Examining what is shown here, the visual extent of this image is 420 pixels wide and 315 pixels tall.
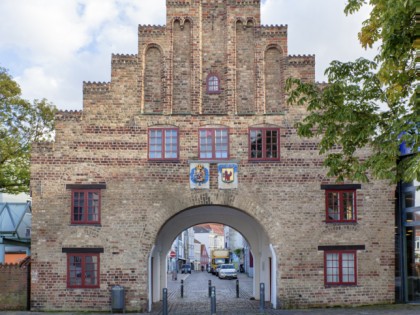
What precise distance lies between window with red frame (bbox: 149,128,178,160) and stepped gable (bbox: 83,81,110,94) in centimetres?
245

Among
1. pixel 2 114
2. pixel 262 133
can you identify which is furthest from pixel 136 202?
pixel 2 114

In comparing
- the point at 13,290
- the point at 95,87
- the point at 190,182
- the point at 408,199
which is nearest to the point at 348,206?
the point at 408,199

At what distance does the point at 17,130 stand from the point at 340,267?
62.5 ft

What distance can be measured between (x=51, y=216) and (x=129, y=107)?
5172 millimetres

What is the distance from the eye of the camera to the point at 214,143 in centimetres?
2459

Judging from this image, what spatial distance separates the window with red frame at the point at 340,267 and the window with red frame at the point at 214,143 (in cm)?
560

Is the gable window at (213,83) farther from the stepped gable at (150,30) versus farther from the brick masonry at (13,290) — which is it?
the brick masonry at (13,290)

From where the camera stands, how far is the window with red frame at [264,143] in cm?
2464

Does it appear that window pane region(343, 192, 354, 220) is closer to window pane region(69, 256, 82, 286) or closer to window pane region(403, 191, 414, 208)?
window pane region(403, 191, 414, 208)

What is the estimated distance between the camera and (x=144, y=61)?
25047 mm

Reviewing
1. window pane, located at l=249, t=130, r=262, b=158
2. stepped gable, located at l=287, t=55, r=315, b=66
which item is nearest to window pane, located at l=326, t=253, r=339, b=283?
window pane, located at l=249, t=130, r=262, b=158

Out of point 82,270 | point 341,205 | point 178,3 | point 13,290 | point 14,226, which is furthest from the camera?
point 14,226

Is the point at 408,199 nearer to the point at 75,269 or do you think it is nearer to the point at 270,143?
the point at 270,143

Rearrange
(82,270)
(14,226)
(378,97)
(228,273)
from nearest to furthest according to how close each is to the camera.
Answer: (378,97) < (82,270) < (14,226) < (228,273)
